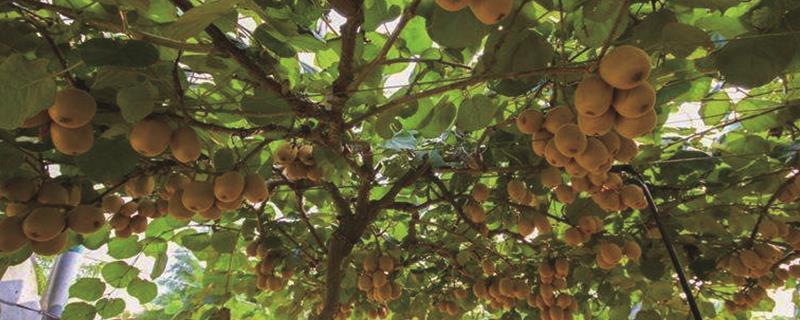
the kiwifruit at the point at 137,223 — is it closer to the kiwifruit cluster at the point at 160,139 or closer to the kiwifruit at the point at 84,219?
the kiwifruit at the point at 84,219

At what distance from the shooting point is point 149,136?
86 centimetres

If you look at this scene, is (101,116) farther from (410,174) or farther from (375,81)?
(410,174)

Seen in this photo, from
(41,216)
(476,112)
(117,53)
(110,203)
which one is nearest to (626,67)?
(476,112)

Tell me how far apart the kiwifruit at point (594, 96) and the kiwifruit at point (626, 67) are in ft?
0.10

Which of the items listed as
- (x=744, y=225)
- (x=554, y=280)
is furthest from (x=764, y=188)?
(x=554, y=280)

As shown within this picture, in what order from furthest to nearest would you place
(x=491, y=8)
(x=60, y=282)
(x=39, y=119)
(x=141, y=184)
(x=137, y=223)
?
(x=60, y=282)
(x=137, y=223)
(x=141, y=184)
(x=39, y=119)
(x=491, y=8)

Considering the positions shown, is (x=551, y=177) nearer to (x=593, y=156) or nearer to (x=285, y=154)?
(x=593, y=156)

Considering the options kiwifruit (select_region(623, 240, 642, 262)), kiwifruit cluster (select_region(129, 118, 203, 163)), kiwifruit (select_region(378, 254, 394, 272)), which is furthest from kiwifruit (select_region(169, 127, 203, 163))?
kiwifruit (select_region(623, 240, 642, 262))

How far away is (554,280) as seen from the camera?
7.18ft

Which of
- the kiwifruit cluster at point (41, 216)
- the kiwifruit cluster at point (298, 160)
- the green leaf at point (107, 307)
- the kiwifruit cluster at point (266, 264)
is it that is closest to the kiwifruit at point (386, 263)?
the kiwifruit cluster at point (266, 264)

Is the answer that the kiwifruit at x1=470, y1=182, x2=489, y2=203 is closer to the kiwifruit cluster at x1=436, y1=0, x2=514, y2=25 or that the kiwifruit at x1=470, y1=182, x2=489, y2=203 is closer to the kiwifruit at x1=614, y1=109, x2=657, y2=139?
the kiwifruit at x1=614, y1=109, x2=657, y2=139

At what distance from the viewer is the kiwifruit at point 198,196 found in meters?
1.05

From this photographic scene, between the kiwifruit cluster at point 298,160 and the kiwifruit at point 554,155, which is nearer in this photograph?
the kiwifruit at point 554,155

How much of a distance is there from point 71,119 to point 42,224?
296 millimetres
